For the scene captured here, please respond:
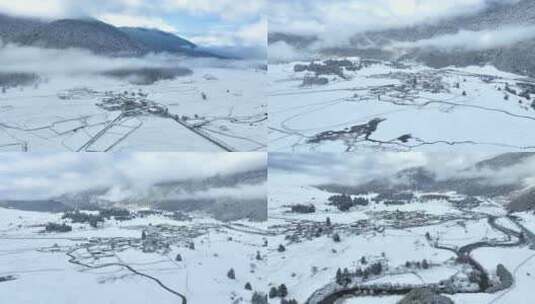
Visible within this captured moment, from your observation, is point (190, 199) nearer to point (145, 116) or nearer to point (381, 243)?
point (145, 116)

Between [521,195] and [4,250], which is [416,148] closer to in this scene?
[521,195]

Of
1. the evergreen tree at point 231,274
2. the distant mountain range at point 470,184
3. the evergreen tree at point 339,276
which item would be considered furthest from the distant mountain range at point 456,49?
the evergreen tree at point 231,274

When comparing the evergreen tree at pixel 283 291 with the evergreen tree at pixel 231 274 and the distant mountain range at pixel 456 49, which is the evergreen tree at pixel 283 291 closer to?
Answer: the evergreen tree at pixel 231 274

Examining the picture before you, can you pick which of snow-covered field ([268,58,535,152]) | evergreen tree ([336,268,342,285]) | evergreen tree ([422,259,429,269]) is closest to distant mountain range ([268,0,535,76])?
snow-covered field ([268,58,535,152])

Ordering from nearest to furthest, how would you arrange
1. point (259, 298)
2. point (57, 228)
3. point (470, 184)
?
point (259, 298)
point (57, 228)
point (470, 184)

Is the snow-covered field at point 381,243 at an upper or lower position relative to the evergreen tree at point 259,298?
upper

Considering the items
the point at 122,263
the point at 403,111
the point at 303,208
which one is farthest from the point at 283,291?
the point at 403,111
